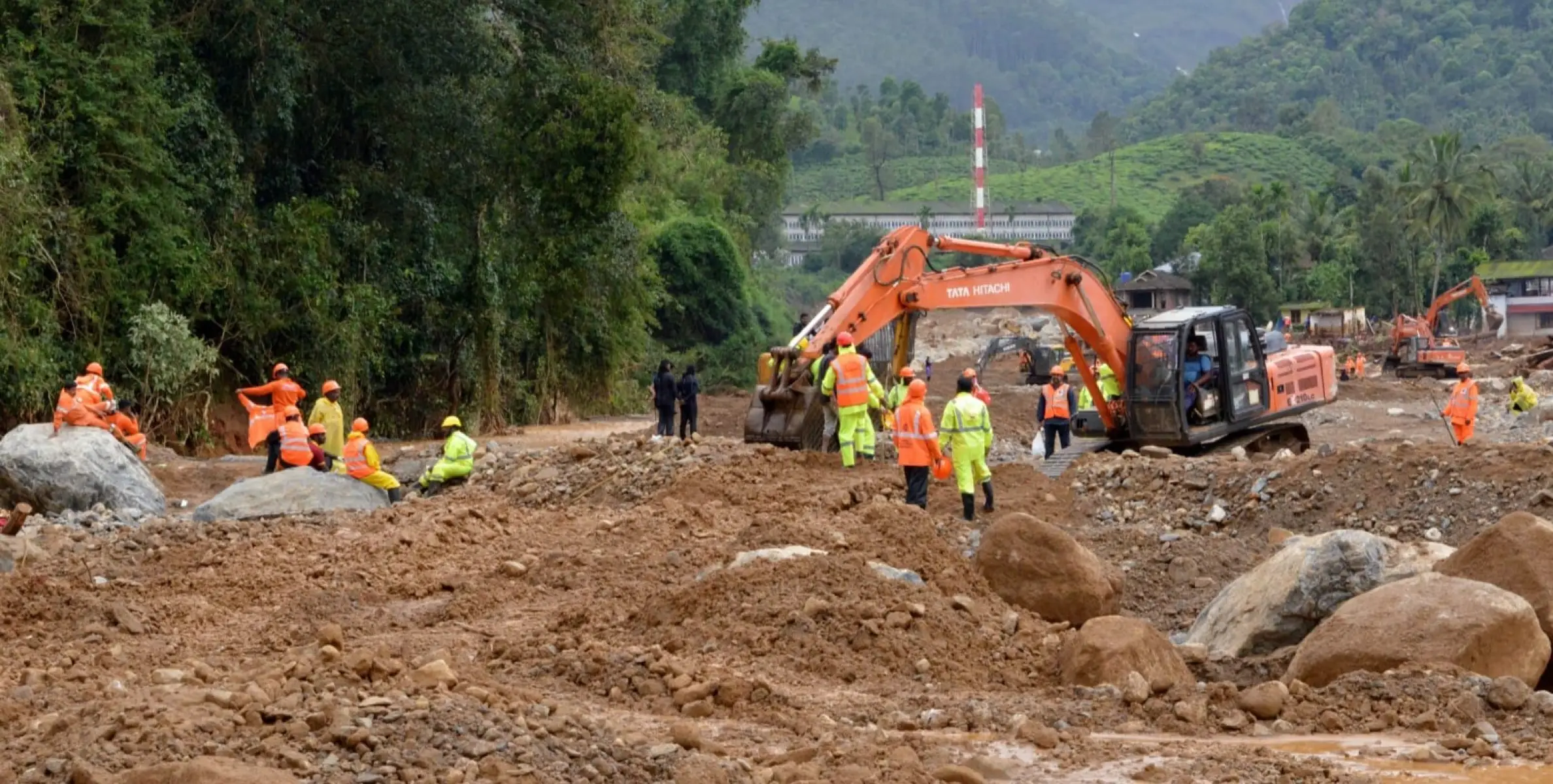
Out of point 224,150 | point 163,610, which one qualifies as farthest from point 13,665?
point 224,150

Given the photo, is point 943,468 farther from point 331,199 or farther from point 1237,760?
point 331,199

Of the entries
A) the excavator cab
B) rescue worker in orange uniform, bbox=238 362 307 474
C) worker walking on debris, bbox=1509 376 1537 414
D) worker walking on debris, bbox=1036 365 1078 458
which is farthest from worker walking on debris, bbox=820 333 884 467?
worker walking on debris, bbox=1509 376 1537 414

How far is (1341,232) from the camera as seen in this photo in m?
92.7

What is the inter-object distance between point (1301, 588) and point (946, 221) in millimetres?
142919

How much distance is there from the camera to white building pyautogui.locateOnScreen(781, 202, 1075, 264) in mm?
142250

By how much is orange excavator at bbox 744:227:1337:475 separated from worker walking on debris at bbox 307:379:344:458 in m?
4.40

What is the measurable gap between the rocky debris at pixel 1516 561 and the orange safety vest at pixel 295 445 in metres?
11.6

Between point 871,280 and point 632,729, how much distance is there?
1075 centimetres

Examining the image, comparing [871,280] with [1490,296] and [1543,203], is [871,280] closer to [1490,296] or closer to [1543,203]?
[1490,296]

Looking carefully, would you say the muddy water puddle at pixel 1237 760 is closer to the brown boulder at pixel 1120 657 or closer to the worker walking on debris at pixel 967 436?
the brown boulder at pixel 1120 657

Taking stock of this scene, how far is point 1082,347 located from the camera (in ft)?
67.2

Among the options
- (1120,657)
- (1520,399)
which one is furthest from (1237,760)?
(1520,399)

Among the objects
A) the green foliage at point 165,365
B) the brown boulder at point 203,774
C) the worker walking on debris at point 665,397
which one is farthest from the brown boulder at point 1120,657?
the green foliage at point 165,365

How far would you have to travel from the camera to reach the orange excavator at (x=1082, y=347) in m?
18.3
